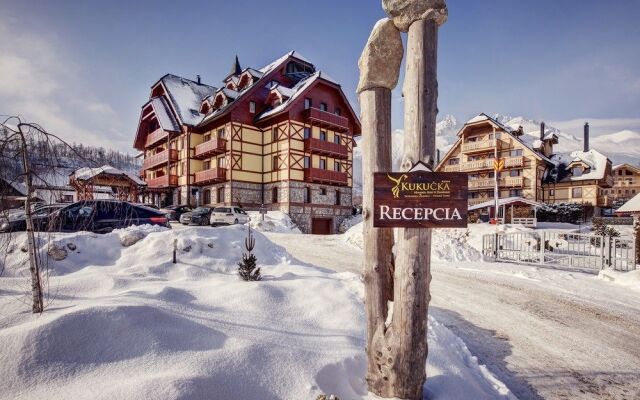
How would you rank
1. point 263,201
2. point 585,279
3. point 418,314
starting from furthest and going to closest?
point 263,201 → point 585,279 → point 418,314

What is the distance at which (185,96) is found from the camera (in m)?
30.5

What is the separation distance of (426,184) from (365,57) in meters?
1.45

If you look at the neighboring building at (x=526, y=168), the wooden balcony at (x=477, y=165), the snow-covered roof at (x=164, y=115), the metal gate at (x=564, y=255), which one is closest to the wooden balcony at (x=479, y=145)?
the neighboring building at (x=526, y=168)

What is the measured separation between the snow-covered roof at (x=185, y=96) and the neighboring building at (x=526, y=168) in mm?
30693

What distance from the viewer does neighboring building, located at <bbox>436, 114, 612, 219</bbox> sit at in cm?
3312

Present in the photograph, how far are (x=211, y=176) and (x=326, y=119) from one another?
10.8m

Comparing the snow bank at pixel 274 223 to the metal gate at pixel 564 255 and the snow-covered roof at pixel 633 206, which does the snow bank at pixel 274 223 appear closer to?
the metal gate at pixel 564 255

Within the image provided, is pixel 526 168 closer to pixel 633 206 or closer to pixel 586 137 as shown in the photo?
pixel 586 137

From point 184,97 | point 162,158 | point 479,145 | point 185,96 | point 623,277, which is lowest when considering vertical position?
point 623,277

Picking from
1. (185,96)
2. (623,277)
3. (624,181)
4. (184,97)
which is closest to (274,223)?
(623,277)

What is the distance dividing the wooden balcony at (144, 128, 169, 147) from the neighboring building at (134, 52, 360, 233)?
0.12 m

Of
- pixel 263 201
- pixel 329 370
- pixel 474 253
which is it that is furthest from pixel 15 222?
pixel 263 201

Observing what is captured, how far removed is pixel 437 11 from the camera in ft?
9.12

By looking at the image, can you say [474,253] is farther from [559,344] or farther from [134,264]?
[134,264]
